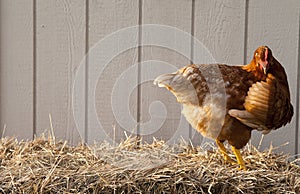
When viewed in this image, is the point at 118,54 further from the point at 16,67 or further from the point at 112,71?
the point at 16,67

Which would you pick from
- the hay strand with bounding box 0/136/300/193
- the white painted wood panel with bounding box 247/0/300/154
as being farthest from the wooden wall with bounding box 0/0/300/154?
the hay strand with bounding box 0/136/300/193

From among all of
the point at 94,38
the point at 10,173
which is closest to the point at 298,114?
the point at 94,38

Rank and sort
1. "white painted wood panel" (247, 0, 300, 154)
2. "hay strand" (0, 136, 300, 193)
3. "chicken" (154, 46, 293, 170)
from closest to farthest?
"hay strand" (0, 136, 300, 193)
"chicken" (154, 46, 293, 170)
"white painted wood panel" (247, 0, 300, 154)

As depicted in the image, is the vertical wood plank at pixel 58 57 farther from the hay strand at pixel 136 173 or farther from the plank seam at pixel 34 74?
the hay strand at pixel 136 173

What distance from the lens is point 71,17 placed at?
201 centimetres

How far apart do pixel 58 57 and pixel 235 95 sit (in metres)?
0.81

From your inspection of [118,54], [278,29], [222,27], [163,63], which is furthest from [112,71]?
[278,29]

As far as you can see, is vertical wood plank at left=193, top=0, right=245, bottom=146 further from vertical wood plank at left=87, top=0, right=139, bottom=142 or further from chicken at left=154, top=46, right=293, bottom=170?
chicken at left=154, top=46, right=293, bottom=170

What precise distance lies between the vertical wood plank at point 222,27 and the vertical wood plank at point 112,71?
9.8 inches

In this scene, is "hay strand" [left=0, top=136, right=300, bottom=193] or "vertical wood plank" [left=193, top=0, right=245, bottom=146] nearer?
"hay strand" [left=0, top=136, right=300, bottom=193]

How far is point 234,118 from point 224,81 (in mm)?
112

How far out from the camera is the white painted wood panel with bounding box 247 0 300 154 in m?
1.93

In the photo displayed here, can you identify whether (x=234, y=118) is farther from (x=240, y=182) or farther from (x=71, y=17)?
(x=71, y=17)

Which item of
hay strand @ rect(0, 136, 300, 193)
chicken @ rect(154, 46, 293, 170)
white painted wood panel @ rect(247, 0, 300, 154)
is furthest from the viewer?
white painted wood panel @ rect(247, 0, 300, 154)
